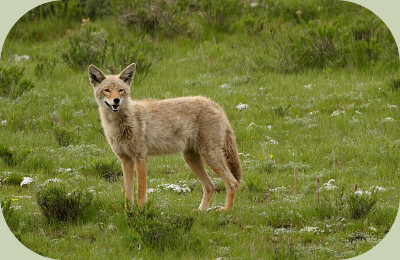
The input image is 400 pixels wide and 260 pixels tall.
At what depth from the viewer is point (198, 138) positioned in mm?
10109

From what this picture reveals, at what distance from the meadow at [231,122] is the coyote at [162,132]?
501mm

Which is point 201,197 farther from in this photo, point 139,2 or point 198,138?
point 139,2

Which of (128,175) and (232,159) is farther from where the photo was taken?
(232,159)

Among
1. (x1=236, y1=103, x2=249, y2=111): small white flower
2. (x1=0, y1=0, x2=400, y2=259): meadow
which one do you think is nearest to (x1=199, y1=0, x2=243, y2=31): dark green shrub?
(x1=0, y1=0, x2=400, y2=259): meadow

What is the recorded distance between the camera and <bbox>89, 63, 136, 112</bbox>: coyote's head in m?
9.42

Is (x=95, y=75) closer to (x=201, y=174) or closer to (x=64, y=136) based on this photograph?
(x=201, y=174)

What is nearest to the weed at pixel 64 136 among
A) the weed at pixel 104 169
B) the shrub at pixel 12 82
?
the weed at pixel 104 169

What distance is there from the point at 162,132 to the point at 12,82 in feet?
20.7

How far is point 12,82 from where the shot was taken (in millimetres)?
14891

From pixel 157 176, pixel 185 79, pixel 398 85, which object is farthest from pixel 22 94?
pixel 398 85

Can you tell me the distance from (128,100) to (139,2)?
10.1 m

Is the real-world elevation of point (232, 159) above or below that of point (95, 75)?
below

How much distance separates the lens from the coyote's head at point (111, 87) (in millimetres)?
9422

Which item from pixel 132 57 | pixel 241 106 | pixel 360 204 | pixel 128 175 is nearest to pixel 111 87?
pixel 128 175
